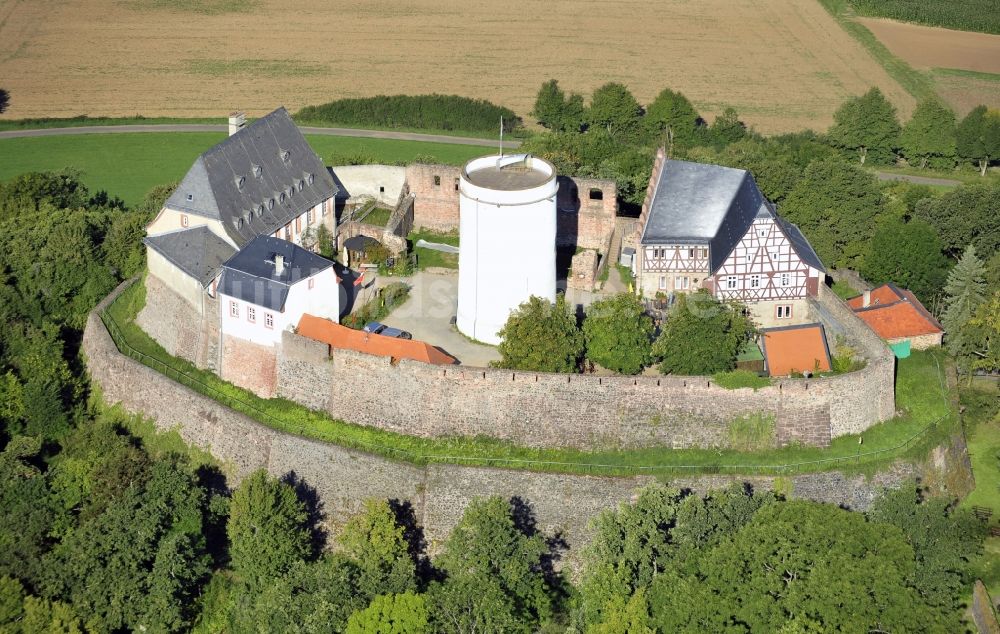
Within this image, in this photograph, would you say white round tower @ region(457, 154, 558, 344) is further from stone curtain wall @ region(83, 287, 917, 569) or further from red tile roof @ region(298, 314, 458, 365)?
stone curtain wall @ region(83, 287, 917, 569)

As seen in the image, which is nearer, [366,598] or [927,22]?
[366,598]

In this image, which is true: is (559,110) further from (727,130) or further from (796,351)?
(796,351)

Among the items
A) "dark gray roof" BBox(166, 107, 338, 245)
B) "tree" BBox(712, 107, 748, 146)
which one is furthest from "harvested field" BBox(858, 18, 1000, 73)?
"dark gray roof" BBox(166, 107, 338, 245)

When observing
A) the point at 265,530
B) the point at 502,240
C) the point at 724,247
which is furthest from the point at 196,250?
the point at 724,247

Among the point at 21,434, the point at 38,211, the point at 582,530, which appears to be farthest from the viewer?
the point at 38,211

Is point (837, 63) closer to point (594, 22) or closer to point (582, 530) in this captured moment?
point (594, 22)

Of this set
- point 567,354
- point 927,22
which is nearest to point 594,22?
point 927,22
